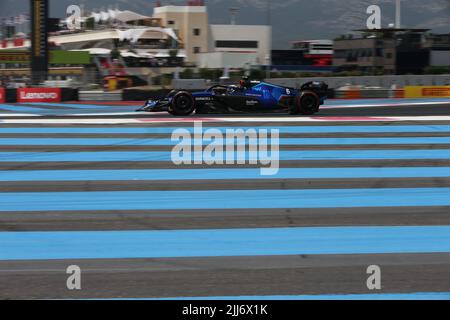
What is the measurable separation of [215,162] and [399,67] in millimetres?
67482

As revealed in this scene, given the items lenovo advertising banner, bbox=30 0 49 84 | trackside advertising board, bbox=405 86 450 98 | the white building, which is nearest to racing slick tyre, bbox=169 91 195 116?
trackside advertising board, bbox=405 86 450 98

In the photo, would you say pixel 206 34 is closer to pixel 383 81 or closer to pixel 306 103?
pixel 383 81

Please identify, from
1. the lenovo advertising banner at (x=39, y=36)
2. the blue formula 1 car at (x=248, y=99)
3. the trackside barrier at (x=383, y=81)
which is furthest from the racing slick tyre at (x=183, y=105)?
the lenovo advertising banner at (x=39, y=36)

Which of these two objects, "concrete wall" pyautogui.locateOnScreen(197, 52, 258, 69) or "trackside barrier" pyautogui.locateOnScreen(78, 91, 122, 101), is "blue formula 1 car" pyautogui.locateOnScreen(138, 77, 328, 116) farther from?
"concrete wall" pyautogui.locateOnScreen(197, 52, 258, 69)

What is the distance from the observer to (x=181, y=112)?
1598 centimetres

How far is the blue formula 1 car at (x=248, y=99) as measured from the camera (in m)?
15.8

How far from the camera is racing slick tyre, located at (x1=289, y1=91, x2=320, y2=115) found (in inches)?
629

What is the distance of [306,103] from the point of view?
16.0 meters

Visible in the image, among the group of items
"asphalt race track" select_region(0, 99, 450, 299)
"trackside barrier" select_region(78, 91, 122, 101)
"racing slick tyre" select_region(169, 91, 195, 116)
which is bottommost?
"asphalt race track" select_region(0, 99, 450, 299)

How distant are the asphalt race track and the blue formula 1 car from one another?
13.4 feet

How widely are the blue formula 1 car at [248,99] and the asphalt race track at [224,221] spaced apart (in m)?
4.07

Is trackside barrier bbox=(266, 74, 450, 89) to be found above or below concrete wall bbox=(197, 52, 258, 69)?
below

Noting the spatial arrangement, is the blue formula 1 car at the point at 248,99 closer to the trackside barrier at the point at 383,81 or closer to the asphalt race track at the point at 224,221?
the asphalt race track at the point at 224,221
